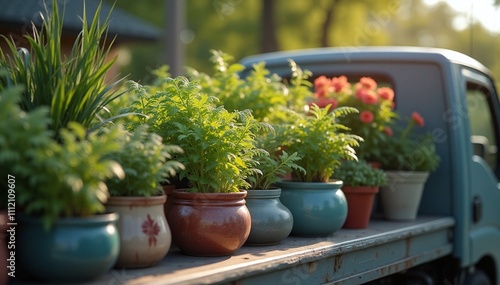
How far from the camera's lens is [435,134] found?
191 inches

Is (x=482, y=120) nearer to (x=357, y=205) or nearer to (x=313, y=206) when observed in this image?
(x=357, y=205)

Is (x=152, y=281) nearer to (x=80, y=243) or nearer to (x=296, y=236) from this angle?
(x=80, y=243)

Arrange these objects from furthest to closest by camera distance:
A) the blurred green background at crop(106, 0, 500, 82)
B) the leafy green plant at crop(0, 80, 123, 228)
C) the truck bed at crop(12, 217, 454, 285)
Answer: the blurred green background at crop(106, 0, 500, 82) < the truck bed at crop(12, 217, 454, 285) < the leafy green plant at crop(0, 80, 123, 228)

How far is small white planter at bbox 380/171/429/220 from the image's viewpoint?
14.4ft

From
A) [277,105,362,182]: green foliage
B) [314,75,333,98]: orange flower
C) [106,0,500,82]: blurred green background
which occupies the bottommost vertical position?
[277,105,362,182]: green foliage

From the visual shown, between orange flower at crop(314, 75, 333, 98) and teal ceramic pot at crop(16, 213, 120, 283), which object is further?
orange flower at crop(314, 75, 333, 98)

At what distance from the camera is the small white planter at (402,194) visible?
439cm

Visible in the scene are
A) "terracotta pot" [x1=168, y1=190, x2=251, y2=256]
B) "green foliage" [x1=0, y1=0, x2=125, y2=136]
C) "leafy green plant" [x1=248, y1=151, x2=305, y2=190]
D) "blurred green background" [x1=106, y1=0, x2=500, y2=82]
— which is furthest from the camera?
"blurred green background" [x1=106, y1=0, x2=500, y2=82]

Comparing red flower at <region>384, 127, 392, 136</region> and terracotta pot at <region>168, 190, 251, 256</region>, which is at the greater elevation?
red flower at <region>384, 127, 392, 136</region>

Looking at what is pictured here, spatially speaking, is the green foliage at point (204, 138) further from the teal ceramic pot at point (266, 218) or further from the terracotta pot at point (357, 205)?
the terracotta pot at point (357, 205)

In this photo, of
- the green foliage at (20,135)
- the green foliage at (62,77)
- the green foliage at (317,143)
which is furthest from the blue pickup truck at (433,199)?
the green foliage at (20,135)

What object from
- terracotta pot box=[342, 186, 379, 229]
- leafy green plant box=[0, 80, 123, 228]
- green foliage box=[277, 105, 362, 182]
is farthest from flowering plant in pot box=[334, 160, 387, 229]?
leafy green plant box=[0, 80, 123, 228]

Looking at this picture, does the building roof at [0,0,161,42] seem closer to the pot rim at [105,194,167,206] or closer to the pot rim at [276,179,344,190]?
the pot rim at [276,179,344,190]

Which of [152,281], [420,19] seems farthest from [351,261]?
[420,19]
